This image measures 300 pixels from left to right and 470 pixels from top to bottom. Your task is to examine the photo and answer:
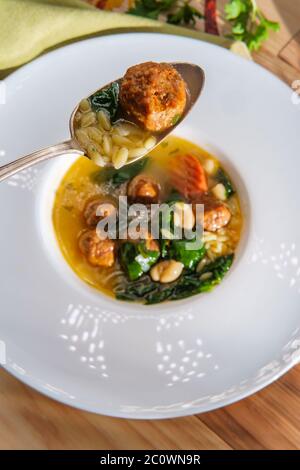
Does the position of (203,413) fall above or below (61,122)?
below

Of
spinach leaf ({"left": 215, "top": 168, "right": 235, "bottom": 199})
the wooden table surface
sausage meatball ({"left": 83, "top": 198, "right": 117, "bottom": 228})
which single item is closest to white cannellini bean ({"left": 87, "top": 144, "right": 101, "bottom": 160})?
sausage meatball ({"left": 83, "top": 198, "right": 117, "bottom": 228})

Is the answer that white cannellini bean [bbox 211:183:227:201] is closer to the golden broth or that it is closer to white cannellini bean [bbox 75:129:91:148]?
the golden broth

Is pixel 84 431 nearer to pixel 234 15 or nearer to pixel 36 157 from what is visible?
pixel 36 157

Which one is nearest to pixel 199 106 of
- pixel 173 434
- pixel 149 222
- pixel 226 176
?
pixel 226 176

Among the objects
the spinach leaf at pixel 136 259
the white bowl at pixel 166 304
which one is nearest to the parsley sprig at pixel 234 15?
the white bowl at pixel 166 304

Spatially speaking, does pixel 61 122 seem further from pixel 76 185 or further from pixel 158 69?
pixel 158 69

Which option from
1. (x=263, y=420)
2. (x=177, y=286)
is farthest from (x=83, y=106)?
(x=263, y=420)

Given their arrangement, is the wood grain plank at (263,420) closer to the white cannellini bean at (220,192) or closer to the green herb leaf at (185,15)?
the white cannellini bean at (220,192)
